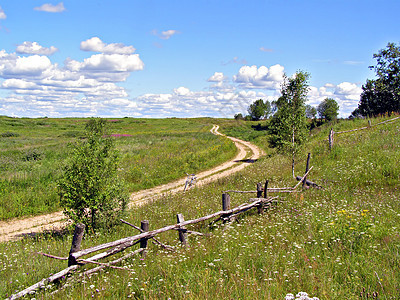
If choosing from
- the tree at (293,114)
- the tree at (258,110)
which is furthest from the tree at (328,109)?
the tree at (293,114)

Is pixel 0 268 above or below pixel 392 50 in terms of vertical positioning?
below

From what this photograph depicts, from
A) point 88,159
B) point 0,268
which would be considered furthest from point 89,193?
point 0,268

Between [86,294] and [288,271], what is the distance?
11.5 feet

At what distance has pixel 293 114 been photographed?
18891 mm

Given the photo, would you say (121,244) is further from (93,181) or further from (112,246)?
(93,181)

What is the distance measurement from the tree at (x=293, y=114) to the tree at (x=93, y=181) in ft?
37.3

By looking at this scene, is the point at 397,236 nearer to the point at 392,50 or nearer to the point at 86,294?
the point at 86,294

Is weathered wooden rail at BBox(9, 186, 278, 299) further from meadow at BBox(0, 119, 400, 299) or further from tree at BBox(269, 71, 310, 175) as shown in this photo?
tree at BBox(269, 71, 310, 175)

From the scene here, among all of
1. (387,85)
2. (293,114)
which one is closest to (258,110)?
(387,85)

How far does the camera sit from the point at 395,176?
14000mm

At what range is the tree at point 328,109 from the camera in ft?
326

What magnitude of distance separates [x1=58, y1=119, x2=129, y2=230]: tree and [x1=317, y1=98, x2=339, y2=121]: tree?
316 feet

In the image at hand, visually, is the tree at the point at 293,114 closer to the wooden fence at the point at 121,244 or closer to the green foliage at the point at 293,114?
the green foliage at the point at 293,114

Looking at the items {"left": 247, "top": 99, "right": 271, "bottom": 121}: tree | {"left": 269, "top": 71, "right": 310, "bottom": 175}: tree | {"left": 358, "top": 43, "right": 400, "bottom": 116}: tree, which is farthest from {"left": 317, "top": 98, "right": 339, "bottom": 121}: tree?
{"left": 269, "top": 71, "right": 310, "bottom": 175}: tree
